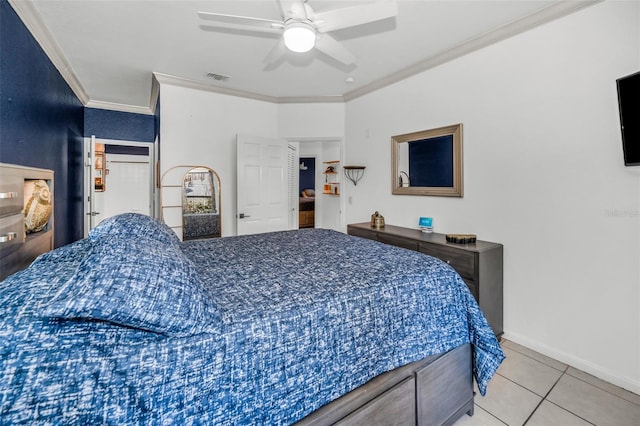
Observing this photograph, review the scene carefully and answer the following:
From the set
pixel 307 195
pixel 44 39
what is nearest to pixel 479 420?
pixel 44 39

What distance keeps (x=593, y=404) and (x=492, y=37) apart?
115 inches

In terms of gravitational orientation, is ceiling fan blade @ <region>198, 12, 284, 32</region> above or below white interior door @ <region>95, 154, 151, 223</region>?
above

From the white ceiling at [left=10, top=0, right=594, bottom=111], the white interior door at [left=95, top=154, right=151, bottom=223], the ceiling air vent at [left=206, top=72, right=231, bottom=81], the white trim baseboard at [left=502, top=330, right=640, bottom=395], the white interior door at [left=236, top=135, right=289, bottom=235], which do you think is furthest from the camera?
the white interior door at [left=95, top=154, right=151, bottom=223]

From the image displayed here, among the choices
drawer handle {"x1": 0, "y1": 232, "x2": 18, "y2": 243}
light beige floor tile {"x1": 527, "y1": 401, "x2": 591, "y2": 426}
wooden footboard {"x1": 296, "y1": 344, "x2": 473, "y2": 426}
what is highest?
drawer handle {"x1": 0, "y1": 232, "x2": 18, "y2": 243}

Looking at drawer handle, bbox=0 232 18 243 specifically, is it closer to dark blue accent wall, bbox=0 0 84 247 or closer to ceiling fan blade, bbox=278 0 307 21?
dark blue accent wall, bbox=0 0 84 247

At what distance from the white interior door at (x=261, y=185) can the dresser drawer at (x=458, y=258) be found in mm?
2438

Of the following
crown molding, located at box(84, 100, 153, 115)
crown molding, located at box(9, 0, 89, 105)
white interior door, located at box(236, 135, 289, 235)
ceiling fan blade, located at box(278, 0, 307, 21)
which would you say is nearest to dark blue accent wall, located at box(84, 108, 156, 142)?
crown molding, located at box(84, 100, 153, 115)

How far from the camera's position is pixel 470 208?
2879 millimetres

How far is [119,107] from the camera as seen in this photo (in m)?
4.87

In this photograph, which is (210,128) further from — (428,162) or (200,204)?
(428,162)

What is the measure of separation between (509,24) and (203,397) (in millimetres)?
3368

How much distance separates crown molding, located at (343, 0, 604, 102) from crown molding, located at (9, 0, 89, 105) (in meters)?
3.40

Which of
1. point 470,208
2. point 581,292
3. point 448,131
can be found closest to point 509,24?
point 448,131

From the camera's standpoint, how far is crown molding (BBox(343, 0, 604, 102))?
218 cm
